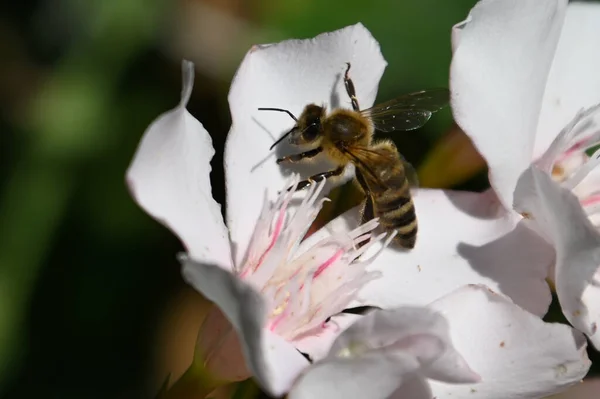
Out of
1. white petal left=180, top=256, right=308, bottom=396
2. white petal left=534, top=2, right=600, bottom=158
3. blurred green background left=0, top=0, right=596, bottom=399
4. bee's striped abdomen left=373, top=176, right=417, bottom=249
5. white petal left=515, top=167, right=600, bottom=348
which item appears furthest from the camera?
blurred green background left=0, top=0, right=596, bottom=399

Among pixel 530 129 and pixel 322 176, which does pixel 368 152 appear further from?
pixel 530 129

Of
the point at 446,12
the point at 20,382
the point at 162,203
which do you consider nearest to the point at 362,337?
the point at 162,203

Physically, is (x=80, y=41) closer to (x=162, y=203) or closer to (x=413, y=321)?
(x=162, y=203)

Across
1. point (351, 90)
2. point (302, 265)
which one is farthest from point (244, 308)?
point (351, 90)

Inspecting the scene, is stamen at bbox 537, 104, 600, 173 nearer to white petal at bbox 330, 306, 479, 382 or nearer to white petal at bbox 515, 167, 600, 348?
white petal at bbox 515, 167, 600, 348

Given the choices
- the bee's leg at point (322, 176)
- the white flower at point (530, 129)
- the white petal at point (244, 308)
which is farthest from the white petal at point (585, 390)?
the white petal at point (244, 308)

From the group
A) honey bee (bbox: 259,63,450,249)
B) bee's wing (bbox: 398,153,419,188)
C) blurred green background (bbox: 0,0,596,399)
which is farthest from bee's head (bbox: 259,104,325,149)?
blurred green background (bbox: 0,0,596,399)
